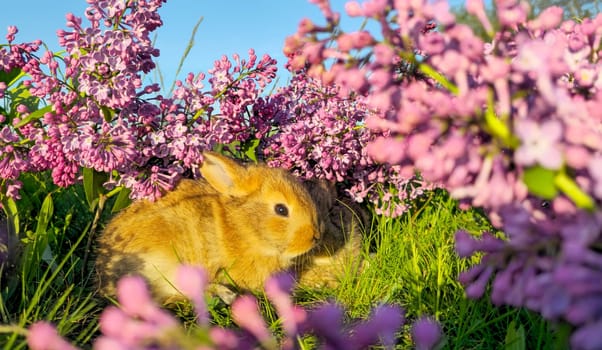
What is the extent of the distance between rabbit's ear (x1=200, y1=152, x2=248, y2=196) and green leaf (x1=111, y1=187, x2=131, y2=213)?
58cm

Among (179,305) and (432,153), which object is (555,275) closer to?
(432,153)

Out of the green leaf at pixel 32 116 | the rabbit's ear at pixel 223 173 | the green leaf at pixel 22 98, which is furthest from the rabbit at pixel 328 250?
the green leaf at pixel 22 98

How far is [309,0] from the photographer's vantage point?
151 centimetres

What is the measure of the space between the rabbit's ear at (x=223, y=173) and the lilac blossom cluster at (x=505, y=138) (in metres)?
2.87

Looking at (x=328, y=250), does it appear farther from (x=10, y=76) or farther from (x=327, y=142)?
(x=10, y=76)

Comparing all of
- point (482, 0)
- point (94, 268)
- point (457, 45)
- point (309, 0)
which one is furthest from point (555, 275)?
point (94, 268)

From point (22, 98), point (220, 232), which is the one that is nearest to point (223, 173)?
point (220, 232)

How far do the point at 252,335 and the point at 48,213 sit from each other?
3576 millimetres

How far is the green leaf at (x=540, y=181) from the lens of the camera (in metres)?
1.19

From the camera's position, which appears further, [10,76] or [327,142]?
[327,142]

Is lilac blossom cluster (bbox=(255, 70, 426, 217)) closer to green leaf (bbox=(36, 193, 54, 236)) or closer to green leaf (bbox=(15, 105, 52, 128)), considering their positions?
green leaf (bbox=(15, 105, 52, 128))

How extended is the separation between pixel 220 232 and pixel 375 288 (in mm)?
1219

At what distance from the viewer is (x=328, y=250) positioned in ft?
15.3

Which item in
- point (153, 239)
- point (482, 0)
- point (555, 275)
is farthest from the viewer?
point (153, 239)
